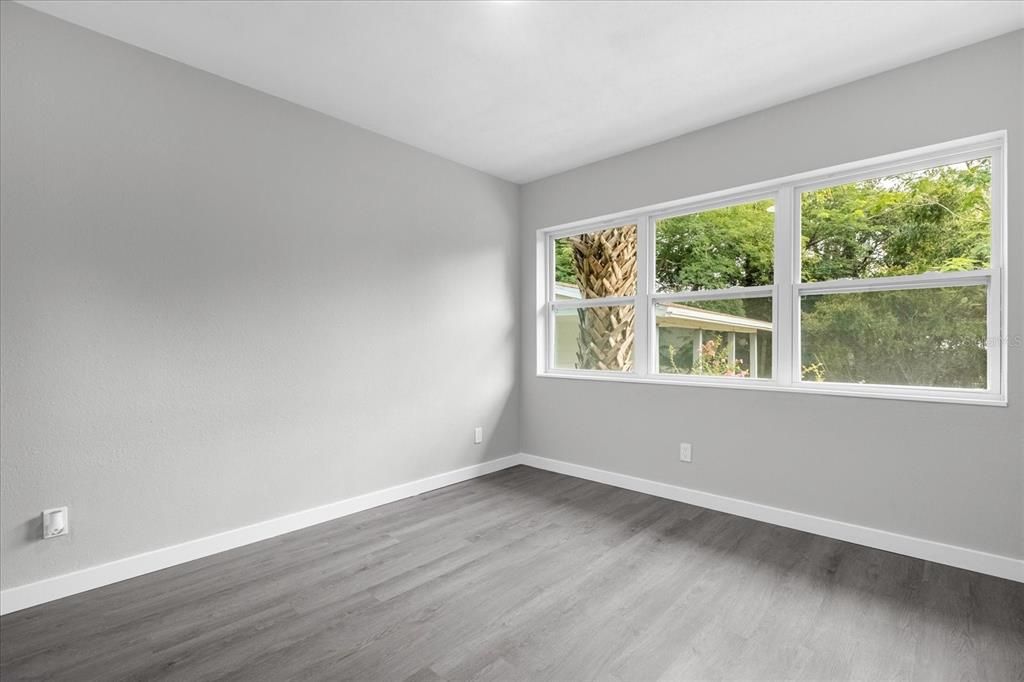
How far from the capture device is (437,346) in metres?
3.73

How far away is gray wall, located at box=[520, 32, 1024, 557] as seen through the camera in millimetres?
2287

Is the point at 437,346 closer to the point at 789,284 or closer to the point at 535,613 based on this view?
the point at 535,613

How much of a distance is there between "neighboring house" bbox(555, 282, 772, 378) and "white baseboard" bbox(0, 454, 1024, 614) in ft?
2.86

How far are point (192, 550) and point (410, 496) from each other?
4.49 feet

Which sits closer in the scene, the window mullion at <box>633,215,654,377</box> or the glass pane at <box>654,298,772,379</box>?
the glass pane at <box>654,298,772,379</box>

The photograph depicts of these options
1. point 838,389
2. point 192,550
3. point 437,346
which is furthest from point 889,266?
point 192,550

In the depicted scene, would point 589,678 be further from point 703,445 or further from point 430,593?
point 703,445

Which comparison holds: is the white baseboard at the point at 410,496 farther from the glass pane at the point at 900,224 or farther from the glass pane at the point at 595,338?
the glass pane at the point at 900,224

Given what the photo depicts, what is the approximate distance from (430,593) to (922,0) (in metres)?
3.35

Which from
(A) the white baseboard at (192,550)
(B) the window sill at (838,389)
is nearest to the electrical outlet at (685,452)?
(B) the window sill at (838,389)

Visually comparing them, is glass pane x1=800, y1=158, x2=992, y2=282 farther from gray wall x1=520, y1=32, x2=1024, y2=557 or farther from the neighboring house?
the neighboring house

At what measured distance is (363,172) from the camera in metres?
3.27

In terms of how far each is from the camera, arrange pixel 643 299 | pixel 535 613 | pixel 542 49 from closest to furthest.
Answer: pixel 535 613
pixel 542 49
pixel 643 299

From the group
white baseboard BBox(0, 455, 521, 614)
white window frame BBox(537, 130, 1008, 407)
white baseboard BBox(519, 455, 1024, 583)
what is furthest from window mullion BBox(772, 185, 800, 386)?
white baseboard BBox(0, 455, 521, 614)
